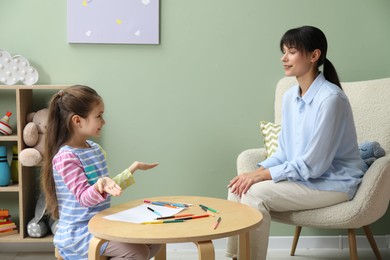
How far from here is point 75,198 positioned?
1835 millimetres

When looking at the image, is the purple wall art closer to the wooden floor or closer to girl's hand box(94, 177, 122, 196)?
the wooden floor

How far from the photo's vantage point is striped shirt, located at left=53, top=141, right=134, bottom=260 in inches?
70.2

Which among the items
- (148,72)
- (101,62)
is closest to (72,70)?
(101,62)

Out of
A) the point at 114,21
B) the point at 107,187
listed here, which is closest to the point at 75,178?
the point at 107,187

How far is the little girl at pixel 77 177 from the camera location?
1.76m

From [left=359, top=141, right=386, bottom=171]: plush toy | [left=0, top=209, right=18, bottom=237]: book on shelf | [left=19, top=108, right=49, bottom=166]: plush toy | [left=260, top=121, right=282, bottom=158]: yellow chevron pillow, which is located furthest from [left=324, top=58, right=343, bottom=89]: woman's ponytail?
[left=0, top=209, right=18, bottom=237]: book on shelf

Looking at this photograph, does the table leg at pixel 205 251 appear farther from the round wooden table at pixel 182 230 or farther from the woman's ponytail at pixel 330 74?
the woman's ponytail at pixel 330 74

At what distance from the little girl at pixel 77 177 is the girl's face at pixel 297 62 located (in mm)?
720

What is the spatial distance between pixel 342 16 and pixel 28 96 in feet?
5.34

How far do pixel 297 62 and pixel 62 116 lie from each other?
0.95m

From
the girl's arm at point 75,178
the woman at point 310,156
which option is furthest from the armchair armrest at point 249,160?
the girl's arm at point 75,178

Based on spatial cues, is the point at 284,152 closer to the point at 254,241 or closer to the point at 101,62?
the point at 254,241

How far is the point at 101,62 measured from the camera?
2.87 meters

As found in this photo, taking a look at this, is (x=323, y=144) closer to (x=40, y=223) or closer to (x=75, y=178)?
(x=75, y=178)
